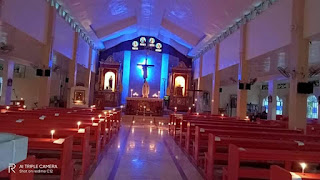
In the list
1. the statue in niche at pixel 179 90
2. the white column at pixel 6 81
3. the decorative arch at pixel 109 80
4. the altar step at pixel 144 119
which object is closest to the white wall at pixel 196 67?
→ the statue in niche at pixel 179 90

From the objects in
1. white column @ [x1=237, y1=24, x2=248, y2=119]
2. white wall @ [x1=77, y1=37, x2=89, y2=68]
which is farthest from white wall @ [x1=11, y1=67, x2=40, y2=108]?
white column @ [x1=237, y1=24, x2=248, y2=119]

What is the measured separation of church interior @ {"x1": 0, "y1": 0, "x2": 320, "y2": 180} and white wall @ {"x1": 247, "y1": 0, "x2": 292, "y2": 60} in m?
0.05

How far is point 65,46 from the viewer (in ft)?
50.0

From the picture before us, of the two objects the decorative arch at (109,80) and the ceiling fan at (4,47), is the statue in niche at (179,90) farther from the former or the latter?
the ceiling fan at (4,47)

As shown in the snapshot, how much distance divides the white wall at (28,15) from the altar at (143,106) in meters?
8.30

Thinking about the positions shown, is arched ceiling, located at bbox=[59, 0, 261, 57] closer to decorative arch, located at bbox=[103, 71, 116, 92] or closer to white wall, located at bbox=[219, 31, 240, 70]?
white wall, located at bbox=[219, 31, 240, 70]

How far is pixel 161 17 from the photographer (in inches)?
762

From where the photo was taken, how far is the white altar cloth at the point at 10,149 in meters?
1.21

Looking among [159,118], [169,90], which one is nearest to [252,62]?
[159,118]

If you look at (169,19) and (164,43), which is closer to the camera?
(169,19)

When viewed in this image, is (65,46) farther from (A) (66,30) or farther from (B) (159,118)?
(B) (159,118)

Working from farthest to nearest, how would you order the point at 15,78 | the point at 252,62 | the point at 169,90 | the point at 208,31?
1. the point at 169,90
2. the point at 15,78
3. the point at 208,31
4. the point at 252,62

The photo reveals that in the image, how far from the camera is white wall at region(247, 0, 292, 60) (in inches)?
366

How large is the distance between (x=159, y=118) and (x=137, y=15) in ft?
24.0
